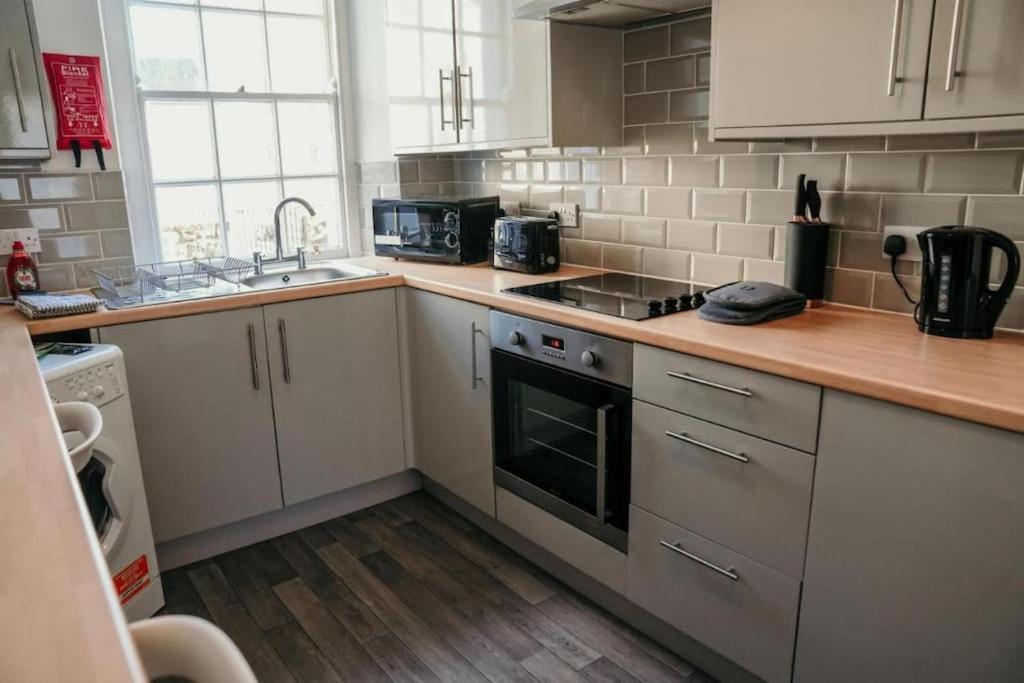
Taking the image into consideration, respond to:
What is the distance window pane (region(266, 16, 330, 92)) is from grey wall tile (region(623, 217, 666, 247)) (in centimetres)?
159

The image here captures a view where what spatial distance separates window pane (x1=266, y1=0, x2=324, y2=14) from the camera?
3.15m

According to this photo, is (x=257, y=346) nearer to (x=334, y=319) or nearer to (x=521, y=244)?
(x=334, y=319)

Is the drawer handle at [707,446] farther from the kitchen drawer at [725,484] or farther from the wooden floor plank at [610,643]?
the wooden floor plank at [610,643]

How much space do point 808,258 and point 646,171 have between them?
28.8 inches

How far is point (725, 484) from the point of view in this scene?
1789 mm

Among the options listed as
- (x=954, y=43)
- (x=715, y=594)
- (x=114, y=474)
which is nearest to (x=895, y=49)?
(x=954, y=43)

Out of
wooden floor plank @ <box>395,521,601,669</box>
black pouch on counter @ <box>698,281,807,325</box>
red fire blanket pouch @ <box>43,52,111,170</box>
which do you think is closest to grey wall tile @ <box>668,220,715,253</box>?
black pouch on counter @ <box>698,281,807,325</box>

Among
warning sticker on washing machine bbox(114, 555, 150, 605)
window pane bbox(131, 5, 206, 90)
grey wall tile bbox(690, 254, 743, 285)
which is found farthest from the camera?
window pane bbox(131, 5, 206, 90)

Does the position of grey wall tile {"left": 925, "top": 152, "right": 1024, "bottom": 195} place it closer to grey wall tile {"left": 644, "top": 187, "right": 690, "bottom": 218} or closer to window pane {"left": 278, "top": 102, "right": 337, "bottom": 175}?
grey wall tile {"left": 644, "top": 187, "right": 690, "bottom": 218}

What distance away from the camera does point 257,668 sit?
2096 millimetres

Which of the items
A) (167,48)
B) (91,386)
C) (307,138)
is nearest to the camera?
(91,386)

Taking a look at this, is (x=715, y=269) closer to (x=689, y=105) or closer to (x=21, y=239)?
(x=689, y=105)

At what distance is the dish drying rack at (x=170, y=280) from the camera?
2.52 metres

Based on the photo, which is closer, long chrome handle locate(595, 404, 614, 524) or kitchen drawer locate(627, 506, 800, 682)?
kitchen drawer locate(627, 506, 800, 682)
